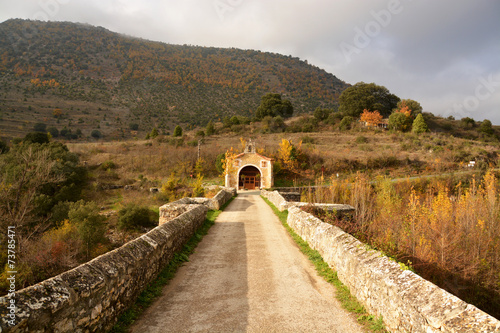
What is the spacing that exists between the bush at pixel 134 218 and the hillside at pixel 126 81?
4621 cm

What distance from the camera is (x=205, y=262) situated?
696cm

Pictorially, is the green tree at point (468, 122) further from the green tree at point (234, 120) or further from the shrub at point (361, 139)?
the green tree at point (234, 120)

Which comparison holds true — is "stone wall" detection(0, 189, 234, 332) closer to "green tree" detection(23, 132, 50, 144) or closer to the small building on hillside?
the small building on hillside

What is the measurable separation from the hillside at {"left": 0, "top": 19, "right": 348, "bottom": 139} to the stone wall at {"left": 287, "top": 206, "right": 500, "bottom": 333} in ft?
215

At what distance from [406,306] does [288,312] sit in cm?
172

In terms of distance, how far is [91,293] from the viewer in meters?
3.37

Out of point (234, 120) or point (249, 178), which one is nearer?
point (249, 178)

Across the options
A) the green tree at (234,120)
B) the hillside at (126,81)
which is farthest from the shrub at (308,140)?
the hillside at (126,81)

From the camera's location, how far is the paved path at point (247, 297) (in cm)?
397

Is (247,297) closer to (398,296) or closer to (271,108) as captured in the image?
(398,296)

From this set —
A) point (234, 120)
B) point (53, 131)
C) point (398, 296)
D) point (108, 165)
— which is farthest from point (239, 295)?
point (53, 131)

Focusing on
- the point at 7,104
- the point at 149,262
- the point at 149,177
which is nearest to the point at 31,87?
the point at 7,104

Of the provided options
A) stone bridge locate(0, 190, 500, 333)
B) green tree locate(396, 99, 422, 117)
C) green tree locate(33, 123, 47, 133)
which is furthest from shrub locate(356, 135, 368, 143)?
green tree locate(33, 123, 47, 133)

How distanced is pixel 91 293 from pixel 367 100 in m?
77.9
